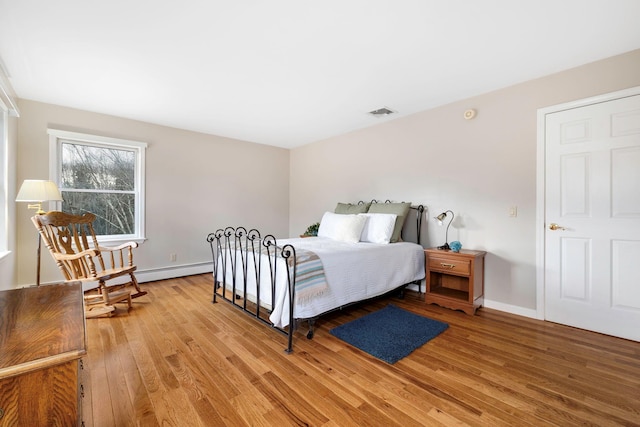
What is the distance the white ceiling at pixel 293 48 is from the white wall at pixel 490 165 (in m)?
0.18

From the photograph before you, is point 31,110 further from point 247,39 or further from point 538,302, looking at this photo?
point 538,302

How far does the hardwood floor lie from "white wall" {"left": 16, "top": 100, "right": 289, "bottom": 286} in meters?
1.58

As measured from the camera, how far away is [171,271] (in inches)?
167

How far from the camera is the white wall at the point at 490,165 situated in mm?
2658

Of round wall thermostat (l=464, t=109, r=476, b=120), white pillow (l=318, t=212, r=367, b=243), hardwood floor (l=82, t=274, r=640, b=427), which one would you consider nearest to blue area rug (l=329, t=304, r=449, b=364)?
hardwood floor (l=82, t=274, r=640, b=427)

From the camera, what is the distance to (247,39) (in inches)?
84.9

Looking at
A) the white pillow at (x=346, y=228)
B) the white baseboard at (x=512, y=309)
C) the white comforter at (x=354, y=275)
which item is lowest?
the white baseboard at (x=512, y=309)

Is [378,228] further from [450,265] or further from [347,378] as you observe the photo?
[347,378]

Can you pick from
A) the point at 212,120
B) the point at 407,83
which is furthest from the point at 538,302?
the point at 212,120

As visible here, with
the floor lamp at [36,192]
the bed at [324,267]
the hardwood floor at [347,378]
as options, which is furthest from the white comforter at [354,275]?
the floor lamp at [36,192]

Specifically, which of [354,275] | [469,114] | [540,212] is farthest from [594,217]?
[354,275]

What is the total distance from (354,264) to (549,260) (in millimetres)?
1906

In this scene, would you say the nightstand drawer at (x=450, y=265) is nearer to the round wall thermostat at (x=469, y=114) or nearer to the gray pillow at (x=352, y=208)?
the gray pillow at (x=352, y=208)

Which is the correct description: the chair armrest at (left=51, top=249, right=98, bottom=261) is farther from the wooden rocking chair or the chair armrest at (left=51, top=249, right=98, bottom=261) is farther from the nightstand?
the nightstand
